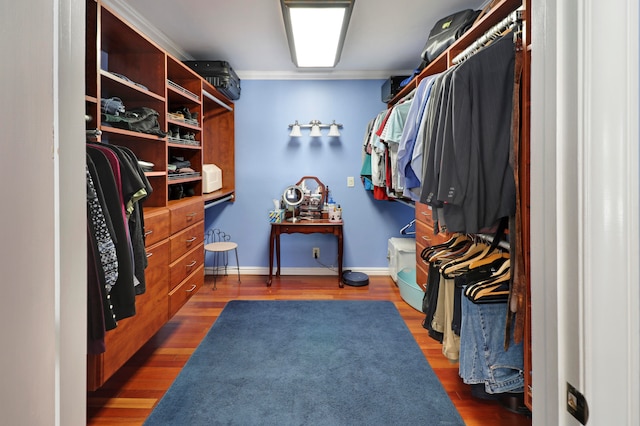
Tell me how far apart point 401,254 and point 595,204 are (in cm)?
351

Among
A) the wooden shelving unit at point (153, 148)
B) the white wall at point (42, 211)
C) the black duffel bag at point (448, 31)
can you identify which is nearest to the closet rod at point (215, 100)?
the wooden shelving unit at point (153, 148)

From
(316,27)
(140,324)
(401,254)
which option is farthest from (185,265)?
(401,254)

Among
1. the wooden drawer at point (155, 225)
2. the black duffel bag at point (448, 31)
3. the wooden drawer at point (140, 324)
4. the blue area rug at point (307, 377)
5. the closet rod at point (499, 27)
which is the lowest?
the blue area rug at point (307, 377)

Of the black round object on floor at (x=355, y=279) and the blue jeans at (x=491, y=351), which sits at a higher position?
the blue jeans at (x=491, y=351)

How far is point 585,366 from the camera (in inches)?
19.2

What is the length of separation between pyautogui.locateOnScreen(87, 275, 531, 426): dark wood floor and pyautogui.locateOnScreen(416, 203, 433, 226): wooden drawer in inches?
32.4

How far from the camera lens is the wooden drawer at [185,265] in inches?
102

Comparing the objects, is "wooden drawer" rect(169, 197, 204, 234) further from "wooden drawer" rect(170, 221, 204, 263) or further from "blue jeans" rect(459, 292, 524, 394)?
"blue jeans" rect(459, 292, 524, 394)

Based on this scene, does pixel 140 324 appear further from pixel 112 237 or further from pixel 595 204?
pixel 595 204

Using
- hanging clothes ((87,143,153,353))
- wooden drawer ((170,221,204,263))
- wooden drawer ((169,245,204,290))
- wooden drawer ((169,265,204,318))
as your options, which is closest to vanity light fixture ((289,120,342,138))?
wooden drawer ((170,221,204,263))

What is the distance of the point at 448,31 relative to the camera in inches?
100.0

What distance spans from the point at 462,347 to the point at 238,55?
11.2ft

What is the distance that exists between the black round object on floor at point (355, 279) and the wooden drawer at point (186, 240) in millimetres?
1665

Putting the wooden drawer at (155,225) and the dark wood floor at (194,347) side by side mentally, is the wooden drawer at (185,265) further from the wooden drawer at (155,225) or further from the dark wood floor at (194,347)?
the dark wood floor at (194,347)
